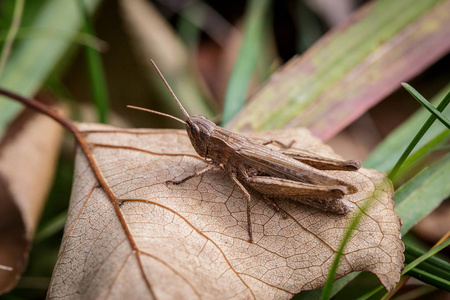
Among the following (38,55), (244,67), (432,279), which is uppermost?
(38,55)

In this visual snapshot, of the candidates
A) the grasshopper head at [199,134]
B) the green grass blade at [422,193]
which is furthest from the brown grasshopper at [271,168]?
the green grass blade at [422,193]

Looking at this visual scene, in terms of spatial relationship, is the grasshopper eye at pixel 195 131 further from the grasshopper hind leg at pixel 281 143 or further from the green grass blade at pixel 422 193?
the green grass blade at pixel 422 193

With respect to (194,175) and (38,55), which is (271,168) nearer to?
(194,175)

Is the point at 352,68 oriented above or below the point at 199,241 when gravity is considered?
above

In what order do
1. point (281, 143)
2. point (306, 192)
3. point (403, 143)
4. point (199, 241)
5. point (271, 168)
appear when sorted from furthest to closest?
point (403, 143)
point (281, 143)
point (271, 168)
point (306, 192)
point (199, 241)

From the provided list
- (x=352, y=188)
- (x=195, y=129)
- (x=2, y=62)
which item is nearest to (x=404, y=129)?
(x=352, y=188)

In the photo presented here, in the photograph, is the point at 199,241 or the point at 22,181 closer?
the point at 199,241

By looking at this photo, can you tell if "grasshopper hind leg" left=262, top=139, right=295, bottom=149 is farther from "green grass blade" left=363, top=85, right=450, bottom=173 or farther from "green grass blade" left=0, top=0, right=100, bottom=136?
"green grass blade" left=0, top=0, right=100, bottom=136

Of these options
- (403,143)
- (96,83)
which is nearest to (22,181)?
(96,83)
